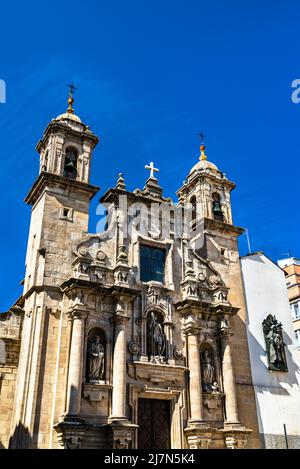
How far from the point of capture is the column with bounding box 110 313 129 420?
17109mm

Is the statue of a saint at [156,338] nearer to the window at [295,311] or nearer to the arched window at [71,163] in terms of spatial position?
the arched window at [71,163]

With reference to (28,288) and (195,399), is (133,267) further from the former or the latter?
(195,399)

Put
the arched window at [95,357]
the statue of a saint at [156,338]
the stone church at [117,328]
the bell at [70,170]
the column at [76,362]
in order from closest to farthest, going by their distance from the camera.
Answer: the column at [76,362]
the stone church at [117,328]
the arched window at [95,357]
the statue of a saint at [156,338]
the bell at [70,170]

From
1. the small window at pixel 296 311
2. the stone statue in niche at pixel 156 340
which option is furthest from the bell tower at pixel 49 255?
the small window at pixel 296 311

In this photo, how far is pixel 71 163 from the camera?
2155cm

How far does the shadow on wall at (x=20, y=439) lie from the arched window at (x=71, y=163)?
Result: 35.2ft

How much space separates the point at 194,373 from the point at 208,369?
105cm

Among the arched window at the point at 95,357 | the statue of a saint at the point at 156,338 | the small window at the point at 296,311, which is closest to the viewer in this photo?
the arched window at the point at 95,357

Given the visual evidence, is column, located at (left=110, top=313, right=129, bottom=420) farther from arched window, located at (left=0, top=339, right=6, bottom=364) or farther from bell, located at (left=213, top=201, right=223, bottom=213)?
bell, located at (left=213, top=201, right=223, bottom=213)

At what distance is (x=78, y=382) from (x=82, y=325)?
2.10 meters

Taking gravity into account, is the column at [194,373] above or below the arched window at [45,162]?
below

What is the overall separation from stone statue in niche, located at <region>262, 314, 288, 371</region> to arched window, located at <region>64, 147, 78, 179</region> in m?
11.6

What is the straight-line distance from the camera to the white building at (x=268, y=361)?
20938mm
